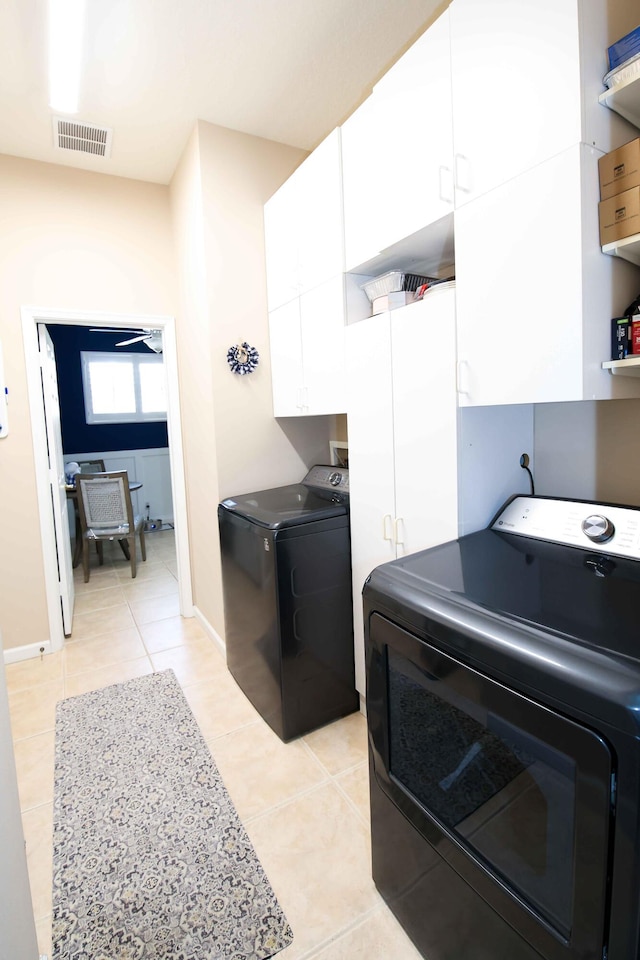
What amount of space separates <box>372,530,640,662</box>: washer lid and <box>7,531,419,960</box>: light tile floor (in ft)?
3.28

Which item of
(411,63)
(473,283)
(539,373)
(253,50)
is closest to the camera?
(539,373)

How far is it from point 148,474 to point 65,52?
4586 mm

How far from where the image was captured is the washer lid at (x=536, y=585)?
0.90m

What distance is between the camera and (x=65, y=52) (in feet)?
6.34

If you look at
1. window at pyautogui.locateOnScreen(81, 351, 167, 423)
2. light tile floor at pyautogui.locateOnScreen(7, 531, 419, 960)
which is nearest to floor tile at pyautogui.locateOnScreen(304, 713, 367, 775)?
light tile floor at pyautogui.locateOnScreen(7, 531, 419, 960)

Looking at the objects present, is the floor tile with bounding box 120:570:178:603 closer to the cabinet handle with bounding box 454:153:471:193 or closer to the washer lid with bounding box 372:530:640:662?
the washer lid with bounding box 372:530:640:662

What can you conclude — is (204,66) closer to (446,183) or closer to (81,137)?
(81,137)

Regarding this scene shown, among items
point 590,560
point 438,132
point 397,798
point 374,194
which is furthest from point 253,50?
point 397,798

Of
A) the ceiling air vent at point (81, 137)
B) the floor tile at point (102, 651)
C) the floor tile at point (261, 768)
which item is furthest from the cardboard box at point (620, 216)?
the floor tile at point (102, 651)

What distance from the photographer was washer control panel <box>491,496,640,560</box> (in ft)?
4.12

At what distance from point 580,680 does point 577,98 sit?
4.18 ft

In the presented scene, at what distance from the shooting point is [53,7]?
1.73 meters

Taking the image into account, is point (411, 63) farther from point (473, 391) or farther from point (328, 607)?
point (328, 607)

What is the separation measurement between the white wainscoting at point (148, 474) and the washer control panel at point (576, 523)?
5128 millimetres
